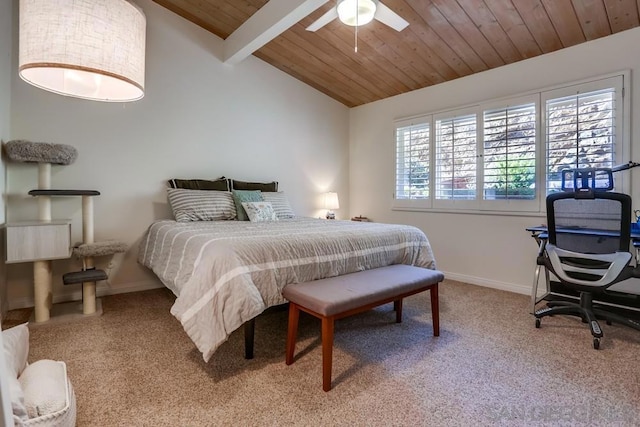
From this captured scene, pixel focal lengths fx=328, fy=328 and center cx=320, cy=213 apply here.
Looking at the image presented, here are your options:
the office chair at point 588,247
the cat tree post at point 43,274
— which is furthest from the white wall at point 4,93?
the office chair at point 588,247

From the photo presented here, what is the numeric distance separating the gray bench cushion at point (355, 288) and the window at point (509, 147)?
5.80 ft

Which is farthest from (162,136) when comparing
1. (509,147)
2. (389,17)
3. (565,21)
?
(565,21)

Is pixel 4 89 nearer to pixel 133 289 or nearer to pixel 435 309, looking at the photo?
pixel 133 289

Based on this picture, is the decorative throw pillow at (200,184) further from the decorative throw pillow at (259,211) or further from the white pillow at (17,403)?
the white pillow at (17,403)

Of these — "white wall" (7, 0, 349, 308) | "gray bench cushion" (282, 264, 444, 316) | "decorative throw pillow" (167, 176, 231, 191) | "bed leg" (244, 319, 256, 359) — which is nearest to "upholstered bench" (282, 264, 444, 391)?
"gray bench cushion" (282, 264, 444, 316)

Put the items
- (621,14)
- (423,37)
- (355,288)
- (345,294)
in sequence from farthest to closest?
(423,37) → (621,14) → (355,288) → (345,294)

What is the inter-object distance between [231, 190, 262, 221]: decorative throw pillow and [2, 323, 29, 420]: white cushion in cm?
207

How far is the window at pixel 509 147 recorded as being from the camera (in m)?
2.87

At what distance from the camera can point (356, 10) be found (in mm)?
2373

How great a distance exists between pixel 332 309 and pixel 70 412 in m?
1.14

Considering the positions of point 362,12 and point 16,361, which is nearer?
point 16,361

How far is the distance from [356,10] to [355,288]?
6.43 feet

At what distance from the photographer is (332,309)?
1.68 metres

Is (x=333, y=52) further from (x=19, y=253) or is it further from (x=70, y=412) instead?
(x=70, y=412)
